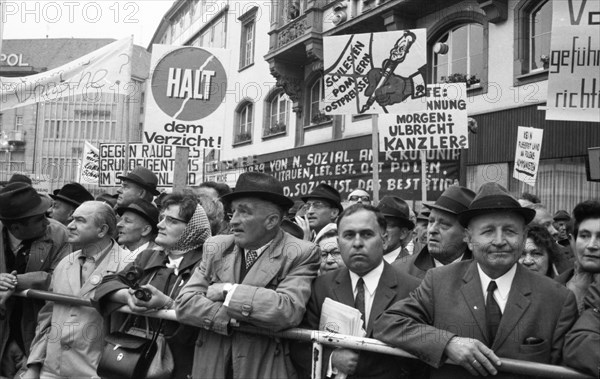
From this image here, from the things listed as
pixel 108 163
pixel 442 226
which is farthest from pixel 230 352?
pixel 108 163

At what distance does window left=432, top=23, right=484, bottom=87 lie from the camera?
1316 centimetres

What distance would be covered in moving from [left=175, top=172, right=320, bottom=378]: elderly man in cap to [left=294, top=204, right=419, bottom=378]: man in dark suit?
0.11m

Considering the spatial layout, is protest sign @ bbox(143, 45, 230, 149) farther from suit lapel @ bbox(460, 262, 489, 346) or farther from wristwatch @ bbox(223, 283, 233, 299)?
suit lapel @ bbox(460, 262, 489, 346)

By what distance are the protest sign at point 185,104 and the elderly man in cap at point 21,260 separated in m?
2.33

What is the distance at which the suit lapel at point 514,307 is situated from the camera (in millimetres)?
2766

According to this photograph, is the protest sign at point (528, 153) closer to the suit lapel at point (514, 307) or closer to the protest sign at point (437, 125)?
the protest sign at point (437, 125)

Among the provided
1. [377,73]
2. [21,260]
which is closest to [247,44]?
[377,73]

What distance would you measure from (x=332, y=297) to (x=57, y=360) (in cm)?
190

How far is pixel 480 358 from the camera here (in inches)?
104

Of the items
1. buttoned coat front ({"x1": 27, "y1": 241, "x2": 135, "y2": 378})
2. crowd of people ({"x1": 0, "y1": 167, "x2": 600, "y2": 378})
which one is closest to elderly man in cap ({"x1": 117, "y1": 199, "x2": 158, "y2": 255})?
crowd of people ({"x1": 0, "y1": 167, "x2": 600, "y2": 378})

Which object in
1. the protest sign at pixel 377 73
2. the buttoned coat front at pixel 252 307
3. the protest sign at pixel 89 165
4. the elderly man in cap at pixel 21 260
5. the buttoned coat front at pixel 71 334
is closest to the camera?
the buttoned coat front at pixel 252 307

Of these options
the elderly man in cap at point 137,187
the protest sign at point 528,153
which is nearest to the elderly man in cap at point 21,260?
the elderly man in cap at point 137,187

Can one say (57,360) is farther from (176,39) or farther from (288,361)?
(176,39)

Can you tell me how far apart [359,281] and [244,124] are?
20.3 meters
